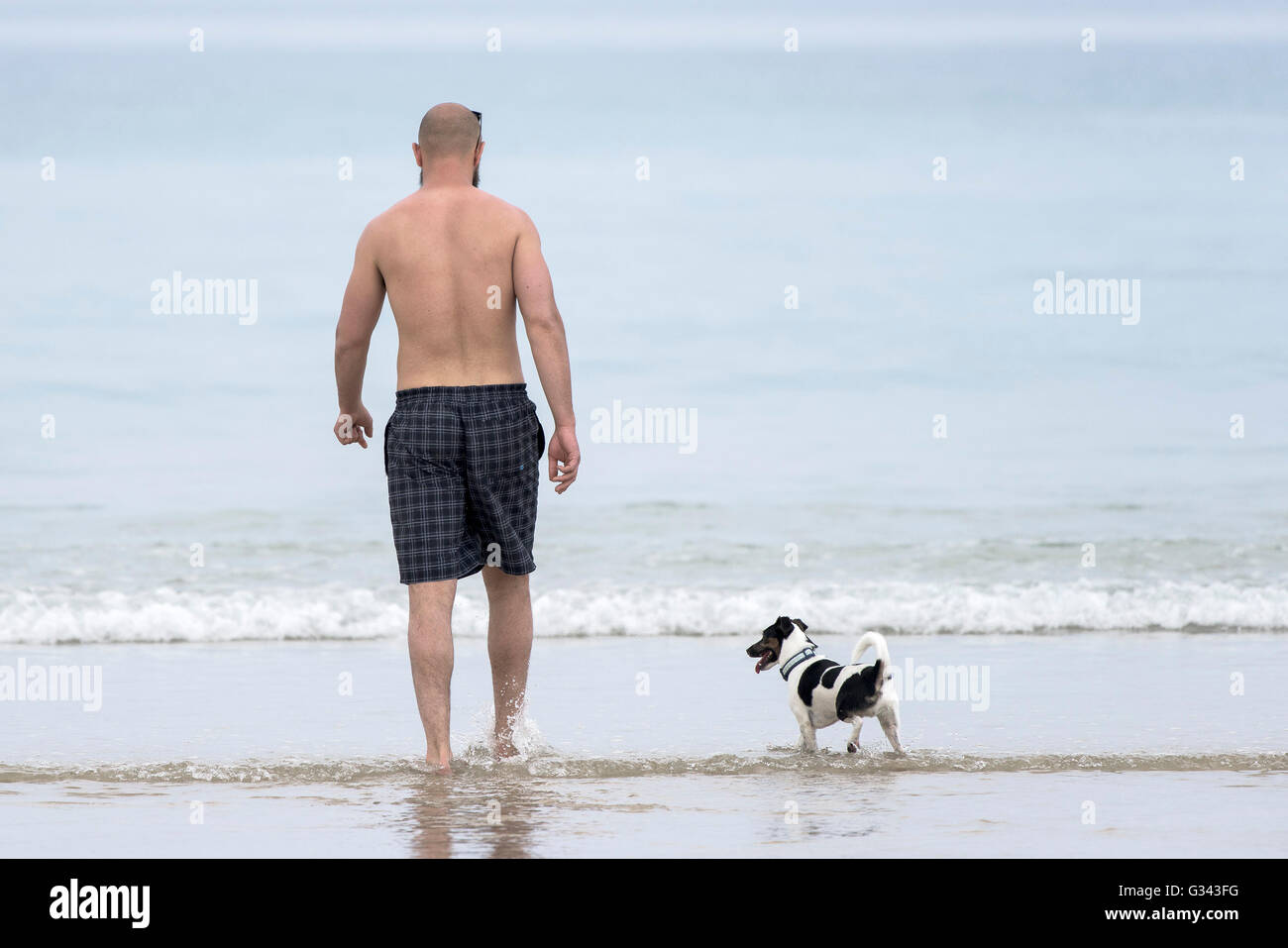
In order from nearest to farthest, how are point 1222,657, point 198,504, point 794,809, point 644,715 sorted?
point 794,809 < point 644,715 < point 1222,657 < point 198,504

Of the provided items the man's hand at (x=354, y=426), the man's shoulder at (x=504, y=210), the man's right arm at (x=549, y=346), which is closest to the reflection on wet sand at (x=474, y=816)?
the man's right arm at (x=549, y=346)

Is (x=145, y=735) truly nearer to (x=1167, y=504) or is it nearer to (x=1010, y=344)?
(x=1167, y=504)

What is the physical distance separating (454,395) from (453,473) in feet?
0.74

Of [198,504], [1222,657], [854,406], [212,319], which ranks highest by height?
[212,319]

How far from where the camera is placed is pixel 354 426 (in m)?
4.11

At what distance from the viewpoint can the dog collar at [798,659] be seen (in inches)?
195

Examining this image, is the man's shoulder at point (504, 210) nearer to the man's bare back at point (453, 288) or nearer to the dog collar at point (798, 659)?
the man's bare back at point (453, 288)

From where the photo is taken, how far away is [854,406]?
18.1m

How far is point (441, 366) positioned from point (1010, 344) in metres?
15.9

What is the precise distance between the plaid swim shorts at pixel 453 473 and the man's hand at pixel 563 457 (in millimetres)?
59

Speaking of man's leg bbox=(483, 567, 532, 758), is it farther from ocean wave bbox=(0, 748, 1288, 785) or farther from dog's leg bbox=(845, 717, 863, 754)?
dog's leg bbox=(845, 717, 863, 754)

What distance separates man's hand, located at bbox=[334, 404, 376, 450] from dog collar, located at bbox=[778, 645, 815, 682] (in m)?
1.44

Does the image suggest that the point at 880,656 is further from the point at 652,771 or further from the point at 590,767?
the point at 590,767
